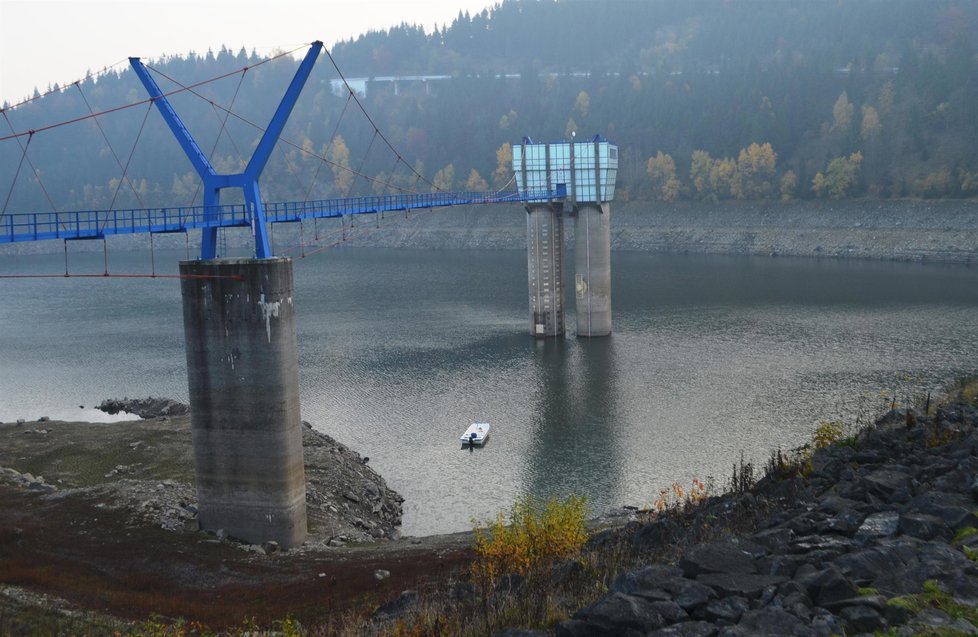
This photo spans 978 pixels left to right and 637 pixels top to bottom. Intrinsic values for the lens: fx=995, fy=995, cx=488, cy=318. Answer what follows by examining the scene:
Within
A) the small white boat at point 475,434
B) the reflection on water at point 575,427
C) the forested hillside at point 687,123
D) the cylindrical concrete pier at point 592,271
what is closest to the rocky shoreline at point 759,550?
the reflection on water at point 575,427

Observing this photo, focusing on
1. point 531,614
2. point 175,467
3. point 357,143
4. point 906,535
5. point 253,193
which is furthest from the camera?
point 357,143

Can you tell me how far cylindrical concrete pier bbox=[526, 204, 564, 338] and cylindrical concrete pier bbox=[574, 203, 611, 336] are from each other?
1.08m

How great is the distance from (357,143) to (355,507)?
483 feet

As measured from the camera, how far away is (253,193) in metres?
25.1

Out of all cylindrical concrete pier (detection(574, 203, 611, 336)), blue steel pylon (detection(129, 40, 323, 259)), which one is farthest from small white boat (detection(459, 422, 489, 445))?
cylindrical concrete pier (detection(574, 203, 611, 336))

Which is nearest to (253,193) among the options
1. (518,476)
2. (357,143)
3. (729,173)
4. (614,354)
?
(518,476)

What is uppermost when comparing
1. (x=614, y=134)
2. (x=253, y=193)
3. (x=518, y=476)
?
(x=614, y=134)

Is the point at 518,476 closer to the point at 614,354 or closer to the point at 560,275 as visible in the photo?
the point at 614,354

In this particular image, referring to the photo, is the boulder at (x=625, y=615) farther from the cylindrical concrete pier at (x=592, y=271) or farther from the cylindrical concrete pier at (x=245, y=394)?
the cylindrical concrete pier at (x=592, y=271)

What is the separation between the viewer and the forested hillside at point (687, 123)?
110125 mm

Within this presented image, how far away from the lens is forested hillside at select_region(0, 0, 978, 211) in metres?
110

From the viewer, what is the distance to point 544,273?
5238cm

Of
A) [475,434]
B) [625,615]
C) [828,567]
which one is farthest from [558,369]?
[625,615]

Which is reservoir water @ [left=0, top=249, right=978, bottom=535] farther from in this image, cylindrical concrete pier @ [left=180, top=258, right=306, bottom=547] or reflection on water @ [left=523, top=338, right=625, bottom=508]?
cylindrical concrete pier @ [left=180, top=258, right=306, bottom=547]
